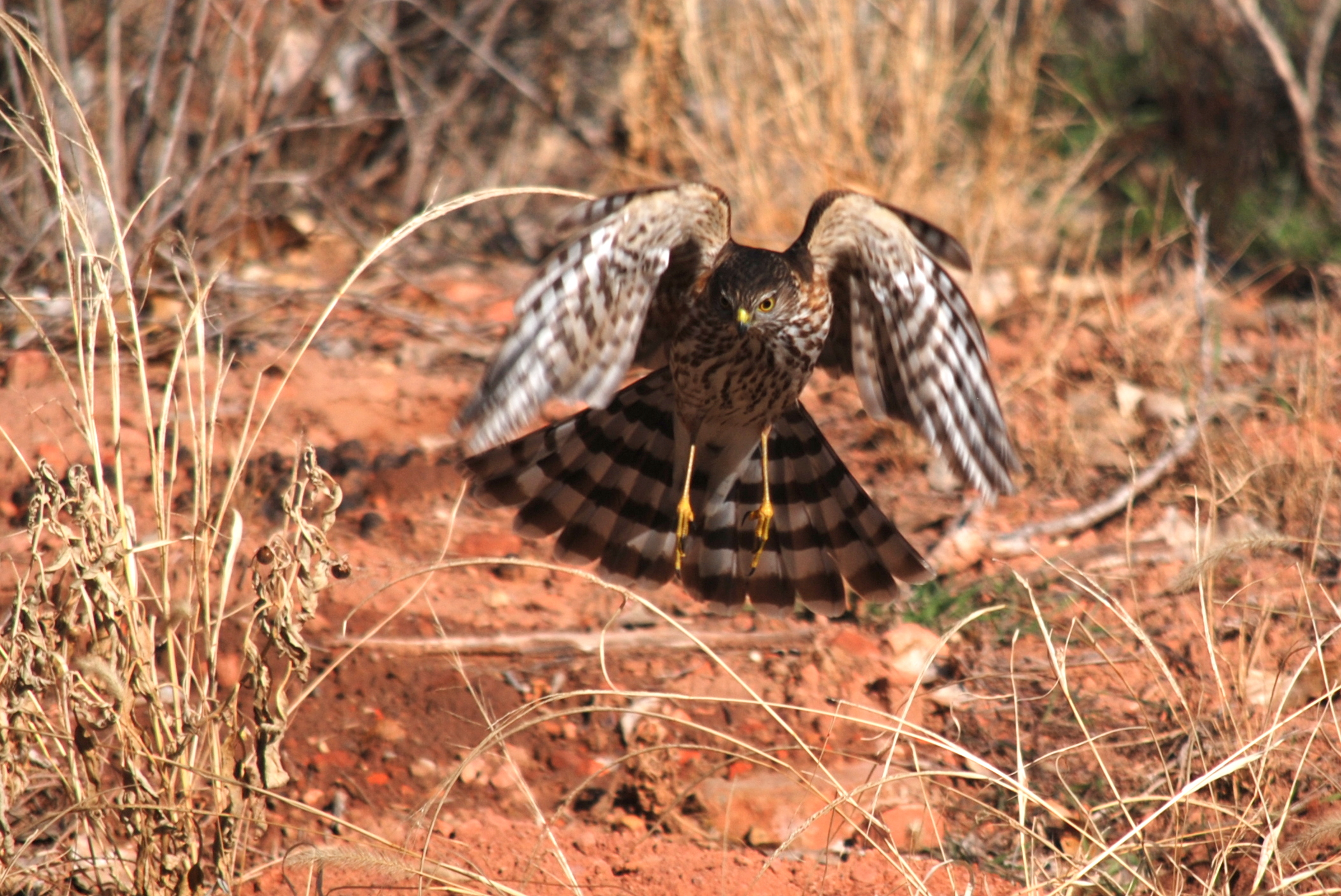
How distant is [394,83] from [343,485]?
3.05m

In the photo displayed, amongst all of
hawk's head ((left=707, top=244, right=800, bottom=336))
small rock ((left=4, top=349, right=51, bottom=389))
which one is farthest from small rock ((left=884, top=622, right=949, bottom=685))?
small rock ((left=4, top=349, right=51, bottom=389))

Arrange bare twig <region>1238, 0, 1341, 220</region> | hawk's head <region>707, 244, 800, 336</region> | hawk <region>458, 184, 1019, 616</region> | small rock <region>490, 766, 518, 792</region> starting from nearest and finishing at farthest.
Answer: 1. hawk <region>458, 184, 1019, 616</region>
2. small rock <region>490, 766, 518, 792</region>
3. hawk's head <region>707, 244, 800, 336</region>
4. bare twig <region>1238, 0, 1341, 220</region>

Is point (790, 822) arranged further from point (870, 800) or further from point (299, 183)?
point (299, 183)

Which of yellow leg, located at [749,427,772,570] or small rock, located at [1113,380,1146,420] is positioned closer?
yellow leg, located at [749,427,772,570]

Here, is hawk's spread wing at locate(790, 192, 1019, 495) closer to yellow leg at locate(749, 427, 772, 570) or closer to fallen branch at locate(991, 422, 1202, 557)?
yellow leg at locate(749, 427, 772, 570)

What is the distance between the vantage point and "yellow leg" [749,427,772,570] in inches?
153

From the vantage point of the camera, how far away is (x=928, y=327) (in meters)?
3.47

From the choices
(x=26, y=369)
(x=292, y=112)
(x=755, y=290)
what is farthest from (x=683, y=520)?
(x=292, y=112)

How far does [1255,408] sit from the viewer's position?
484cm

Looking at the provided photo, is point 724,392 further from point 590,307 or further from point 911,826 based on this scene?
point 911,826

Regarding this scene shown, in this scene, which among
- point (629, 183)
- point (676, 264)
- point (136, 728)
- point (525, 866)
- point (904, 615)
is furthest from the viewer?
point (629, 183)

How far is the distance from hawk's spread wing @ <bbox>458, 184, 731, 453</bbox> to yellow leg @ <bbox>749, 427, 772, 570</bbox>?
830mm

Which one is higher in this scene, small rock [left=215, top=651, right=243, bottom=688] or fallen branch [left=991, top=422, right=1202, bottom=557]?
fallen branch [left=991, top=422, right=1202, bottom=557]

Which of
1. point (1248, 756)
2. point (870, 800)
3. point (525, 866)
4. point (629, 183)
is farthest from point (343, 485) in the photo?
point (1248, 756)
